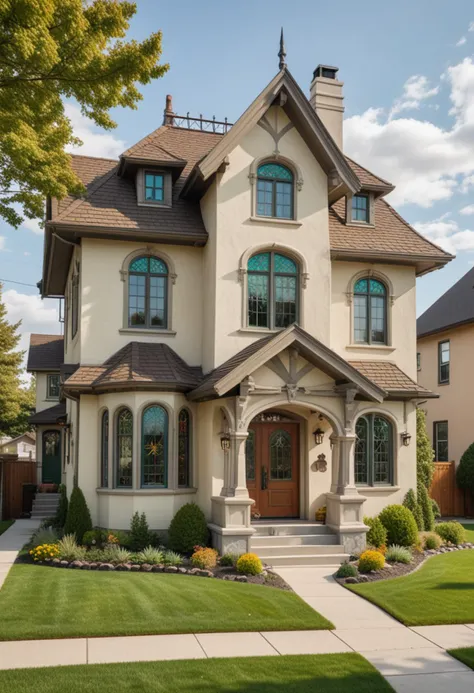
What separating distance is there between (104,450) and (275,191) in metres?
7.77

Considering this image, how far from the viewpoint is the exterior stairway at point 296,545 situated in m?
15.6

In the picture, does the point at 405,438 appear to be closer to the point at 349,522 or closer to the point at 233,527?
the point at 349,522

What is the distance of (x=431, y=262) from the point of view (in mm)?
19672

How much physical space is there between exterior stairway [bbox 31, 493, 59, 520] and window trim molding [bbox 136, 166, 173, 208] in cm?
1253

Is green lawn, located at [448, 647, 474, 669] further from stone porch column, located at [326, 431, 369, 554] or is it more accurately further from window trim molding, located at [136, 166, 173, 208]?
window trim molding, located at [136, 166, 173, 208]

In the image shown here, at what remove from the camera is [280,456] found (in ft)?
60.1

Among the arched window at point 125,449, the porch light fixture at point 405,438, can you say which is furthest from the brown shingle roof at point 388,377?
the arched window at point 125,449

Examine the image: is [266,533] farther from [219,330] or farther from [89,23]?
[89,23]

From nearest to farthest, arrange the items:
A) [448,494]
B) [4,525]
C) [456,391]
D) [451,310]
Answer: [4,525] < [448,494] < [456,391] < [451,310]

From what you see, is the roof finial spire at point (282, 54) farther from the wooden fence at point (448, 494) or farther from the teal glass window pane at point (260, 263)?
the wooden fence at point (448, 494)

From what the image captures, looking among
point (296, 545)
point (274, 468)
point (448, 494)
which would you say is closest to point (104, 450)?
point (274, 468)

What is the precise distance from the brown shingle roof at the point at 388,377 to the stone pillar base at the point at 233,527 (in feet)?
17.1

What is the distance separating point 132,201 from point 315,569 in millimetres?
10060

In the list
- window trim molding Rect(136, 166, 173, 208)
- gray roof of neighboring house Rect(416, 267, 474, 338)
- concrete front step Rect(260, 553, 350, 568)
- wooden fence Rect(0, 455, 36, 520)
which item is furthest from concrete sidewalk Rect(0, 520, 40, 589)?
gray roof of neighboring house Rect(416, 267, 474, 338)
